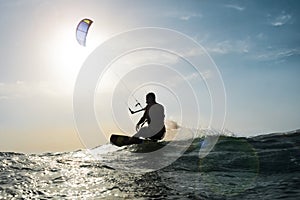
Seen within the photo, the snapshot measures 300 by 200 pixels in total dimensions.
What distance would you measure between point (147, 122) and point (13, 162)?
835 centimetres

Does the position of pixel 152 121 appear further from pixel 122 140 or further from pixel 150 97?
pixel 122 140

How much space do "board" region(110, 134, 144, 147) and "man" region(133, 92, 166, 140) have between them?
301 mm

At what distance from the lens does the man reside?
19484 millimetres

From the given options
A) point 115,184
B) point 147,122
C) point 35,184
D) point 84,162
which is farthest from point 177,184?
point 147,122

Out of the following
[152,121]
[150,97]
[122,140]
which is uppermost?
[150,97]

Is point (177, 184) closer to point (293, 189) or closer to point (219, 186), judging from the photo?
point (219, 186)

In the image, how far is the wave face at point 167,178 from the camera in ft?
29.4

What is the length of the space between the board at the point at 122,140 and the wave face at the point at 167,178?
3448 mm

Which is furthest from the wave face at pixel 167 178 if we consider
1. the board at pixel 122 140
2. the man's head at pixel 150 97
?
the man's head at pixel 150 97

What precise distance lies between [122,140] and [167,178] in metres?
9.40

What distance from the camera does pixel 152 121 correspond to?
19719mm

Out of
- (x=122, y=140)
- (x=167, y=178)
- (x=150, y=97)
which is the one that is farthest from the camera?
(x=122, y=140)

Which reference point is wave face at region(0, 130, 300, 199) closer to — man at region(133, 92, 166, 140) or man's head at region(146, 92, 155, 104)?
man at region(133, 92, 166, 140)

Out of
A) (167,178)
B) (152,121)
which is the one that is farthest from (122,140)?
(167,178)
